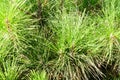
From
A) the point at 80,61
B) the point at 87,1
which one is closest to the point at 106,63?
the point at 80,61

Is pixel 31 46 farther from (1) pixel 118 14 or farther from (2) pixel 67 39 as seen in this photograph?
(1) pixel 118 14

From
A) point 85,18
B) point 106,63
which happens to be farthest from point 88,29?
point 106,63

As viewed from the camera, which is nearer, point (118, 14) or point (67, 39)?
point (67, 39)

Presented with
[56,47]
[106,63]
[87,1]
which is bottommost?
[106,63]

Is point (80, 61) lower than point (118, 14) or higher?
lower

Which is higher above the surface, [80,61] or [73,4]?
[73,4]

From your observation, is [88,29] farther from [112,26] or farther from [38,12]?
[38,12]

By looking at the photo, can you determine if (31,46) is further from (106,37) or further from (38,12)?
(106,37)

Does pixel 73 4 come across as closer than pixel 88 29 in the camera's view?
No
